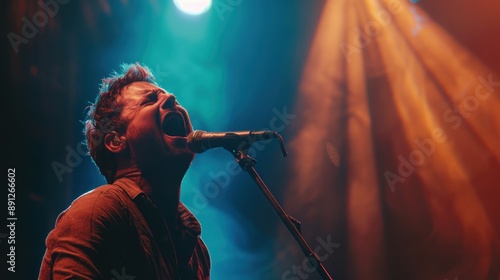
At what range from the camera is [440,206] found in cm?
385

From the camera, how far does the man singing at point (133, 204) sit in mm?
1584

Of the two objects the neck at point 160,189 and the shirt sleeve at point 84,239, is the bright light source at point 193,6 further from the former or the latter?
the shirt sleeve at point 84,239

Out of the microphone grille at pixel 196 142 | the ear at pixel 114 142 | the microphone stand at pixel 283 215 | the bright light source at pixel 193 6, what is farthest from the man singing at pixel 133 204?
the bright light source at pixel 193 6

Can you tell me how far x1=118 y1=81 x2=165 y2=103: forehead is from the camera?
2.21 metres

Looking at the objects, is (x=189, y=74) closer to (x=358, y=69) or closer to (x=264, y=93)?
(x=264, y=93)

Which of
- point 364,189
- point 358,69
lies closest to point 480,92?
point 358,69

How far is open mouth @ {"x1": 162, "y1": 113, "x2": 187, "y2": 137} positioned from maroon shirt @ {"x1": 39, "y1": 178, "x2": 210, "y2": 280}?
38cm

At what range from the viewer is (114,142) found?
2.12 meters

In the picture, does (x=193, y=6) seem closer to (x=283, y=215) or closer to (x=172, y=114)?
(x=172, y=114)

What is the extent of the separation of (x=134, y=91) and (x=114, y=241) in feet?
3.00

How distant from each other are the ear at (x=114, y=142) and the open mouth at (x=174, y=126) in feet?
0.75

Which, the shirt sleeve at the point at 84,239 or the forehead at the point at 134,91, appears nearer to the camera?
the shirt sleeve at the point at 84,239

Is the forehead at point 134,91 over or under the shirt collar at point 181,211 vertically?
over

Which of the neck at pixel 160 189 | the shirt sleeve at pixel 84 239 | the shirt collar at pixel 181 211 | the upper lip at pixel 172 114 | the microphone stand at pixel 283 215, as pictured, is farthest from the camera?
the upper lip at pixel 172 114
